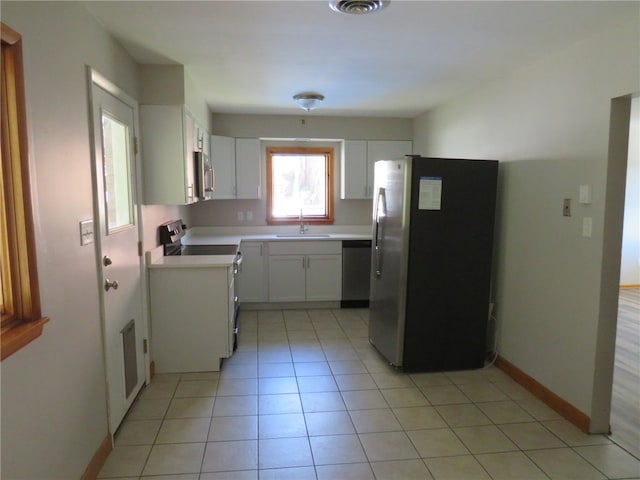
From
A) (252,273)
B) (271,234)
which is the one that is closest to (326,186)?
(271,234)

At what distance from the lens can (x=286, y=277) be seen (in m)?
4.96

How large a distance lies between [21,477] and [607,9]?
313 centimetres

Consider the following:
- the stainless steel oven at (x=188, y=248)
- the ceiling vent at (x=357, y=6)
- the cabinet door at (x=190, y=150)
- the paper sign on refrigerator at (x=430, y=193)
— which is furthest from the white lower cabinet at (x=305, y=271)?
the ceiling vent at (x=357, y=6)

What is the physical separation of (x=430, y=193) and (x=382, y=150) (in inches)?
93.8

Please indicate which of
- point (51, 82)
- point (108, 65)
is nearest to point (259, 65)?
point (108, 65)

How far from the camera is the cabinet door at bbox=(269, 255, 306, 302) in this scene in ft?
16.2

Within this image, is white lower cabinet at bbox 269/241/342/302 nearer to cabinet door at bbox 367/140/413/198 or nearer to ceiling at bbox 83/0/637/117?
cabinet door at bbox 367/140/413/198

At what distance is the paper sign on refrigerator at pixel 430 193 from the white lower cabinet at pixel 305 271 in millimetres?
2004

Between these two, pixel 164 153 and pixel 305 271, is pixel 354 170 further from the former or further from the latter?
pixel 164 153

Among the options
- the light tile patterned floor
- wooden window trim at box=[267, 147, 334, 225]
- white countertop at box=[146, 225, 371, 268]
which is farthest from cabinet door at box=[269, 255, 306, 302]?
the light tile patterned floor

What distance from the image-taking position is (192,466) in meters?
2.17

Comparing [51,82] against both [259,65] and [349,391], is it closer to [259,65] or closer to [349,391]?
[259,65]

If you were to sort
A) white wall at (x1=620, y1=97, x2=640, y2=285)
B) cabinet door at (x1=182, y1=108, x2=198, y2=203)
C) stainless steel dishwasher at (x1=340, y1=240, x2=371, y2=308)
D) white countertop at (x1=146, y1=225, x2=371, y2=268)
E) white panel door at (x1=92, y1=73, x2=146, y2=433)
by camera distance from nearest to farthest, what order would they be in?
white panel door at (x1=92, y1=73, x2=146, y2=433) → cabinet door at (x1=182, y1=108, x2=198, y2=203) → white countertop at (x1=146, y1=225, x2=371, y2=268) → stainless steel dishwasher at (x1=340, y1=240, x2=371, y2=308) → white wall at (x1=620, y1=97, x2=640, y2=285)

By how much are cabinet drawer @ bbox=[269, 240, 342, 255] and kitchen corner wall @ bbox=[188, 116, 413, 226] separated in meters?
0.67
